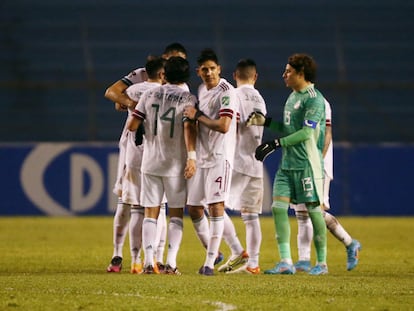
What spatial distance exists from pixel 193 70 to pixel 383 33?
14.6ft

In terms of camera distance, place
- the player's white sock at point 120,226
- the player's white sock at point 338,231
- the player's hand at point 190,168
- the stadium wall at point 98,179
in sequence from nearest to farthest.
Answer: the player's hand at point 190,168 → the player's white sock at point 120,226 → the player's white sock at point 338,231 → the stadium wall at point 98,179

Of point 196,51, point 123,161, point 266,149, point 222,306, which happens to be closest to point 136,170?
point 123,161

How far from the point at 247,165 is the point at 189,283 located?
2.22m

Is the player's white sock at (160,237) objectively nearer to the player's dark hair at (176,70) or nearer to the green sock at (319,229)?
the player's dark hair at (176,70)

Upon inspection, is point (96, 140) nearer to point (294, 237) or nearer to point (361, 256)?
point (294, 237)

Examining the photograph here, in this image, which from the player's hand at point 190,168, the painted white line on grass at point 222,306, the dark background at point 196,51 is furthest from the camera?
the dark background at point 196,51

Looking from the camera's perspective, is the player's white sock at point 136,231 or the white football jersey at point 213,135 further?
the player's white sock at point 136,231

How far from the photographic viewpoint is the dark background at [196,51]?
69.8 feet

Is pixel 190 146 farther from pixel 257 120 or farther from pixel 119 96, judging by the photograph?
pixel 119 96

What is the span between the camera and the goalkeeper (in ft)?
31.6

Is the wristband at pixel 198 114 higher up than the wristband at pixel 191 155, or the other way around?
the wristband at pixel 198 114

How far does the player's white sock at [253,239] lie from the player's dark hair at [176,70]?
5.24 feet

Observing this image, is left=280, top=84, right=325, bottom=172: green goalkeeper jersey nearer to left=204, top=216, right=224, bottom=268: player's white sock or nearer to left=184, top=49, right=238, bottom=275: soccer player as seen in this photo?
left=184, top=49, right=238, bottom=275: soccer player

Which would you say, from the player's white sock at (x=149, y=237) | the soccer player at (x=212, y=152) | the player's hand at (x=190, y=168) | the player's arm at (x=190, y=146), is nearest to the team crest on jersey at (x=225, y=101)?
the soccer player at (x=212, y=152)
